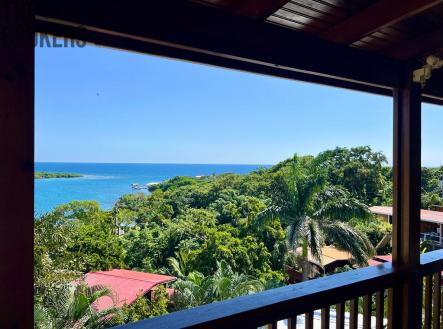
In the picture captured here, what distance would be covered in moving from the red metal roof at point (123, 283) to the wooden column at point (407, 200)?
1001 centimetres

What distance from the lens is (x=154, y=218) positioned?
57.7 feet

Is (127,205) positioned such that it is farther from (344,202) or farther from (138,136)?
(344,202)

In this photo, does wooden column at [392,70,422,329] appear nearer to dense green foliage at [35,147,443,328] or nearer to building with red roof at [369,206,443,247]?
dense green foliage at [35,147,443,328]

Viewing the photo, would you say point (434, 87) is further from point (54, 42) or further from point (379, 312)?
point (54, 42)

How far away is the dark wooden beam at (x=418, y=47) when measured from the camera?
62.3 inches

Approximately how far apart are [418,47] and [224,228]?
14977 millimetres

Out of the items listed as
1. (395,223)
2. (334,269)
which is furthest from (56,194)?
(395,223)

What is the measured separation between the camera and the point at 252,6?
1244mm

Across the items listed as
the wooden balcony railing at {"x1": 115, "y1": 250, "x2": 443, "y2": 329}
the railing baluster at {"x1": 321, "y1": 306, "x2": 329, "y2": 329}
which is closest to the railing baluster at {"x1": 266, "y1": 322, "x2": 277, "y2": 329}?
the wooden balcony railing at {"x1": 115, "y1": 250, "x2": 443, "y2": 329}

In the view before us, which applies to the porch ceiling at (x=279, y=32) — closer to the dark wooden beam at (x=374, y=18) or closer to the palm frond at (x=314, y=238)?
the dark wooden beam at (x=374, y=18)

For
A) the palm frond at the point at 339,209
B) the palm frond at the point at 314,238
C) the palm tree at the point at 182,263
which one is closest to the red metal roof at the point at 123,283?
the palm tree at the point at 182,263

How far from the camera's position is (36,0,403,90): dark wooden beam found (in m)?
0.99
